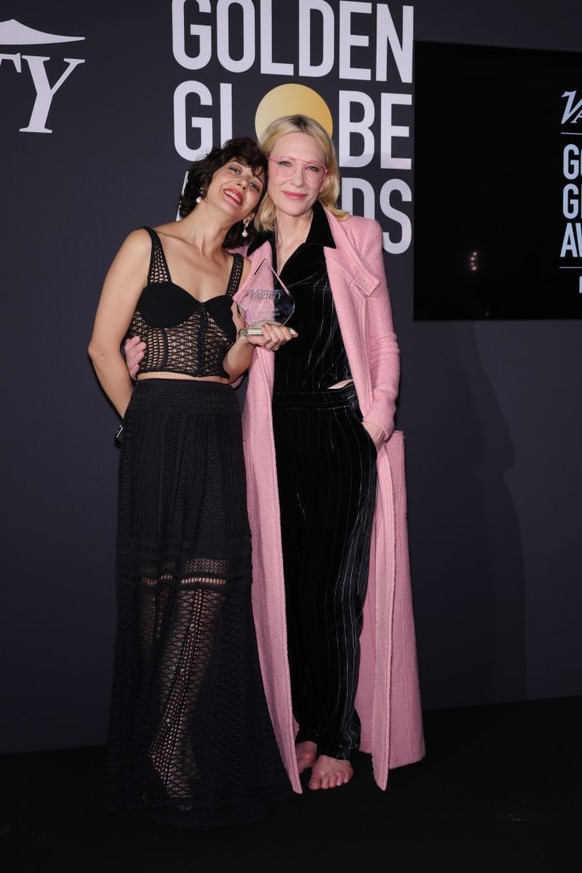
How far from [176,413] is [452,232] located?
1370 mm

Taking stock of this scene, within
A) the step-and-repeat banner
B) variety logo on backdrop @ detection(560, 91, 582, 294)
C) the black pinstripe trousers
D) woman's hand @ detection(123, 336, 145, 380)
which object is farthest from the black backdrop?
the black pinstripe trousers

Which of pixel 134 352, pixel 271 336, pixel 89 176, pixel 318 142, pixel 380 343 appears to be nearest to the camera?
pixel 271 336

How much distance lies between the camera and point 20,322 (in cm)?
307

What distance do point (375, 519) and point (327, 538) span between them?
18 centimetres

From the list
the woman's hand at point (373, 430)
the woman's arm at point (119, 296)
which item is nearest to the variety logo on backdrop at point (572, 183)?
the woman's hand at point (373, 430)

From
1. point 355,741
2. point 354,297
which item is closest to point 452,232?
point 354,297

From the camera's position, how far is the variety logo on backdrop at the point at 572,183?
3.46 meters

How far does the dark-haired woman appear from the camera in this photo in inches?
104

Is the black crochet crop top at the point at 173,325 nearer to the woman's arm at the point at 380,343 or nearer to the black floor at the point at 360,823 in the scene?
the woman's arm at the point at 380,343

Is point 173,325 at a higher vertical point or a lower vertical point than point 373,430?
higher

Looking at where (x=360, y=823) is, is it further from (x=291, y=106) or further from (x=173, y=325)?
(x=291, y=106)

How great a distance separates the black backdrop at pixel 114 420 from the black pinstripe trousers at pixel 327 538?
1.97 feet

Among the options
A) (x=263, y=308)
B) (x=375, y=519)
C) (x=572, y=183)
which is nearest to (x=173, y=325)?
(x=263, y=308)

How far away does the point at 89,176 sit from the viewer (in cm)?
308
